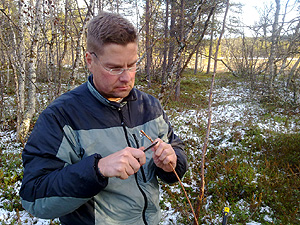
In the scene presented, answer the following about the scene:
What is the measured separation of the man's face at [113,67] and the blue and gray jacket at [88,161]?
0.08 m

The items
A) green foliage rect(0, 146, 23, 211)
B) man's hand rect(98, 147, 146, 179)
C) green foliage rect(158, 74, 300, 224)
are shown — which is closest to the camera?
man's hand rect(98, 147, 146, 179)

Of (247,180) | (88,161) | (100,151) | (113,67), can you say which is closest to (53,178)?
(88,161)

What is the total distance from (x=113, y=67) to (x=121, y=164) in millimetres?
691

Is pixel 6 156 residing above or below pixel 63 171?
below

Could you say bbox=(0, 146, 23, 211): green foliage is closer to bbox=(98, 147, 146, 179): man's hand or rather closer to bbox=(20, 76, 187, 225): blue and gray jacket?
bbox=(20, 76, 187, 225): blue and gray jacket

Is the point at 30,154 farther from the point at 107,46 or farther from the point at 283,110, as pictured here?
the point at 283,110

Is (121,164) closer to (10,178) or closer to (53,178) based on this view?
(53,178)

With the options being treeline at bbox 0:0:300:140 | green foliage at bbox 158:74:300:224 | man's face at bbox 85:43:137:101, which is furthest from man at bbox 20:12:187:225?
green foliage at bbox 158:74:300:224

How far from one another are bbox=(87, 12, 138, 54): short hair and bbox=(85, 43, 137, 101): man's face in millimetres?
34

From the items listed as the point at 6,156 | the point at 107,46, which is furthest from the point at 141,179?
the point at 6,156

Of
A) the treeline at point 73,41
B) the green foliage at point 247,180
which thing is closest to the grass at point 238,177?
the green foliage at point 247,180

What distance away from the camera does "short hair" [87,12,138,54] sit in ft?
4.02

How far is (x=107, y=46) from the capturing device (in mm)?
1238

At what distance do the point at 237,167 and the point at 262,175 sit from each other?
1.89 feet
